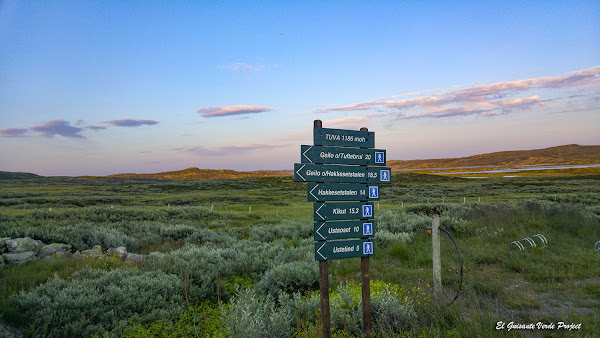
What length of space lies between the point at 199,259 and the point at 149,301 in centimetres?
274

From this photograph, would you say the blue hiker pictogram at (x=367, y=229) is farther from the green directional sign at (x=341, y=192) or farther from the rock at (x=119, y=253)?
the rock at (x=119, y=253)

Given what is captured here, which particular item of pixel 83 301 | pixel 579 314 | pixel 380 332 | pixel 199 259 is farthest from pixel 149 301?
pixel 579 314

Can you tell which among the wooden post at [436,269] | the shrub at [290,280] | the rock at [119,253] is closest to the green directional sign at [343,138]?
the wooden post at [436,269]

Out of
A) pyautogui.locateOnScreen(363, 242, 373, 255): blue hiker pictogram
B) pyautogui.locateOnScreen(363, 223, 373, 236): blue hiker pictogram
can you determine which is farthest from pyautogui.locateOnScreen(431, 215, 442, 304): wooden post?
pyautogui.locateOnScreen(363, 223, 373, 236): blue hiker pictogram

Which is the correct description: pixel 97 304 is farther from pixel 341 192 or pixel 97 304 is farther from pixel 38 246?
pixel 38 246

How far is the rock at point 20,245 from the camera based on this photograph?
941 cm

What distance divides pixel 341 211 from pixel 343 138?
1.09 meters

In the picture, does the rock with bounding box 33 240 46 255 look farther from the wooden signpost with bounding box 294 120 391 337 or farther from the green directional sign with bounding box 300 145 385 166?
the green directional sign with bounding box 300 145 385 166

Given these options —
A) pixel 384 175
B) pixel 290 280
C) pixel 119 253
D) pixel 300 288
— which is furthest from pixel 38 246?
pixel 384 175

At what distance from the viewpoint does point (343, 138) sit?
193 inches

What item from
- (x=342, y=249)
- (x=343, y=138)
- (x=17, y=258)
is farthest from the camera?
(x=17, y=258)

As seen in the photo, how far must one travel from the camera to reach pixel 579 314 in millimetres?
5891

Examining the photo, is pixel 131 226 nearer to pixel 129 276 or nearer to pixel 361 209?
pixel 129 276

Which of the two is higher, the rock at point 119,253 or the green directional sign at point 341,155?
the green directional sign at point 341,155
